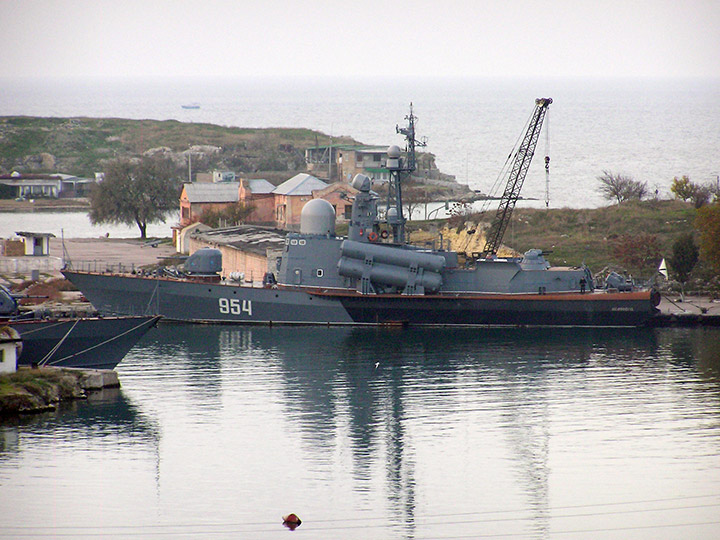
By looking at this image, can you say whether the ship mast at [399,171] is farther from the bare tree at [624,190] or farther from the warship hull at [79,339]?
the bare tree at [624,190]

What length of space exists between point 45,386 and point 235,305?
60.5ft

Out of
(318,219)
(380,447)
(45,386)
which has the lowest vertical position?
(380,447)

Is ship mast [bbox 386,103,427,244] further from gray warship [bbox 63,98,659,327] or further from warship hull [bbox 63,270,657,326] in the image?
warship hull [bbox 63,270,657,326]

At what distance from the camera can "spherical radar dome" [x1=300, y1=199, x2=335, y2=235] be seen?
55500 millimetres

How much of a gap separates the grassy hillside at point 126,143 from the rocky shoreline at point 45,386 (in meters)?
94.7

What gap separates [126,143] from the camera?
5930 inches

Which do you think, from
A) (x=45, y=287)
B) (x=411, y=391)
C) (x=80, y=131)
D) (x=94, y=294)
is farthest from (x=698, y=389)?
(x=80, y=131)

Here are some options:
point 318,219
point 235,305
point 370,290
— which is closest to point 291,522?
point 370,290

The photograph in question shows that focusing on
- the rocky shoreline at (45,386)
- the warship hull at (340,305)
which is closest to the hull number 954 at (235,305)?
the warship hull at (340,305)

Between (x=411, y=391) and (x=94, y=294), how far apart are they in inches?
856

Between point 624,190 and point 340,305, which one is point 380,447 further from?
point 624,190

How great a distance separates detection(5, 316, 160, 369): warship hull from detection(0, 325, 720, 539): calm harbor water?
49.9 inches

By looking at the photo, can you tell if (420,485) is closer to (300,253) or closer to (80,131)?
(300,253)

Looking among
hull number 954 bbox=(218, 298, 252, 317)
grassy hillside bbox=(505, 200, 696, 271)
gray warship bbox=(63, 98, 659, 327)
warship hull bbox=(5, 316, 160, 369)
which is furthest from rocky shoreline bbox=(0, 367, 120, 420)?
grassy hillside bbox=(505, 200, 696, 271)
